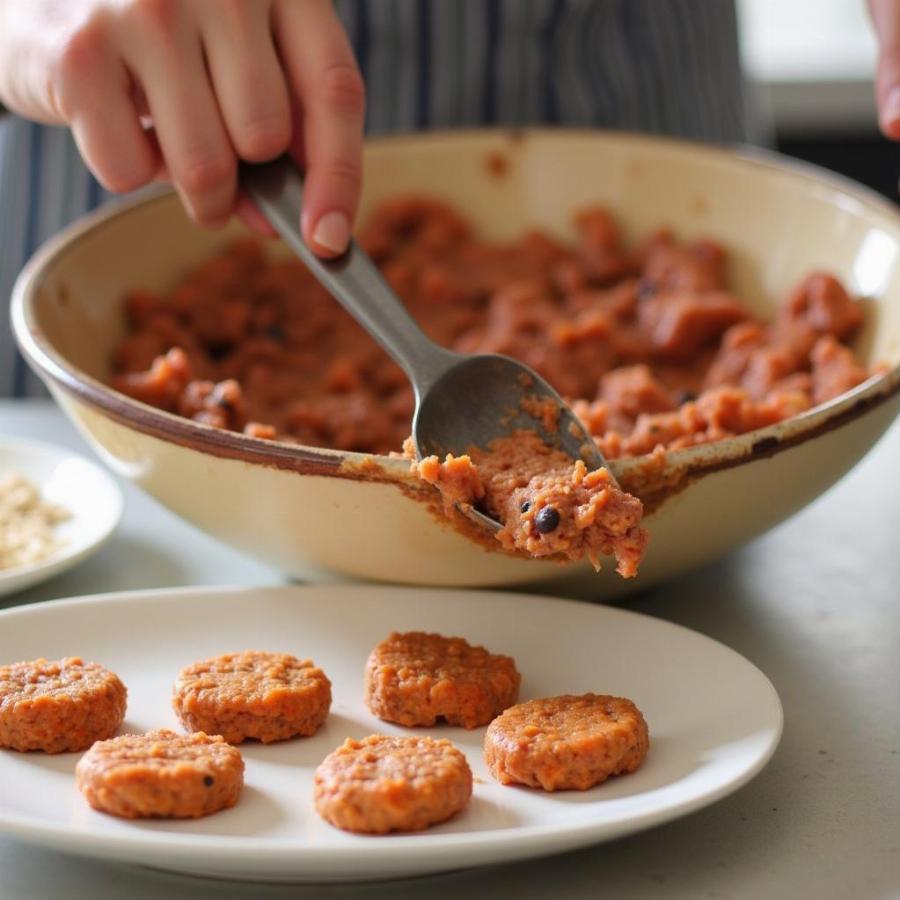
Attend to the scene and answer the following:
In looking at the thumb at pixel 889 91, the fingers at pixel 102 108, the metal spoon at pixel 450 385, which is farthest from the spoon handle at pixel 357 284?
the thumb at pixel 889 91

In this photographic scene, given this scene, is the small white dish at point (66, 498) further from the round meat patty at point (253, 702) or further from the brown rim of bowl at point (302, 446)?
the round meat patty at point (253, 702)

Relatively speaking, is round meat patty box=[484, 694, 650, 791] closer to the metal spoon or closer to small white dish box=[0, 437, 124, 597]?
the metal spoon

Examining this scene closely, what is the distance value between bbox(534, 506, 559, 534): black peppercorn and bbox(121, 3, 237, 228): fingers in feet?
1.63

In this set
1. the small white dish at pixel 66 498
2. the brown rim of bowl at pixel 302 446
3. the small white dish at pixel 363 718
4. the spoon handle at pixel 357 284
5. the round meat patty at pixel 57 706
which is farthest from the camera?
the small white dish at pixel 66 498

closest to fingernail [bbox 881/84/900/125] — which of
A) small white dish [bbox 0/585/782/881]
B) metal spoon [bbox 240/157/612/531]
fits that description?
metal spoon [bbox 240/157/612/531]

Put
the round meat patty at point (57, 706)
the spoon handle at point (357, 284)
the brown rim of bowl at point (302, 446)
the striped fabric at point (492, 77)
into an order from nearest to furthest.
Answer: the round meat patty at point (57, 706) < the brown rim of bowl at point (302, 446) < the spoon handle at point (357, 284) < the striped fabric at point (492, 77)

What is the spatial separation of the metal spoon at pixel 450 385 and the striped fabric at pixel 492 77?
77 cm

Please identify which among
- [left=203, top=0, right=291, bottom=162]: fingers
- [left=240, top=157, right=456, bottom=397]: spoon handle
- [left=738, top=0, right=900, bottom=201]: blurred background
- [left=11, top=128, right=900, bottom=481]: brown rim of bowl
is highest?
[left=203, top=0, right=291, bottom=162]: fingers

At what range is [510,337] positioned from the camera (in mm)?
1729

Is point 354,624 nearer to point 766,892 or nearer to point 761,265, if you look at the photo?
point 766,892

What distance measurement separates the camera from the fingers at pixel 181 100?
4.19ft

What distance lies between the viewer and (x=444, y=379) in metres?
1.26

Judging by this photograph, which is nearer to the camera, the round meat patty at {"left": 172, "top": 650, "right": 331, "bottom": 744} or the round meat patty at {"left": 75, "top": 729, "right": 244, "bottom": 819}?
the round meat patty at {"left": 75, "top": 729, "right": 244, "bottom": 819}

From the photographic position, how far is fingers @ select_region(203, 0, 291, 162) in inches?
50.7
